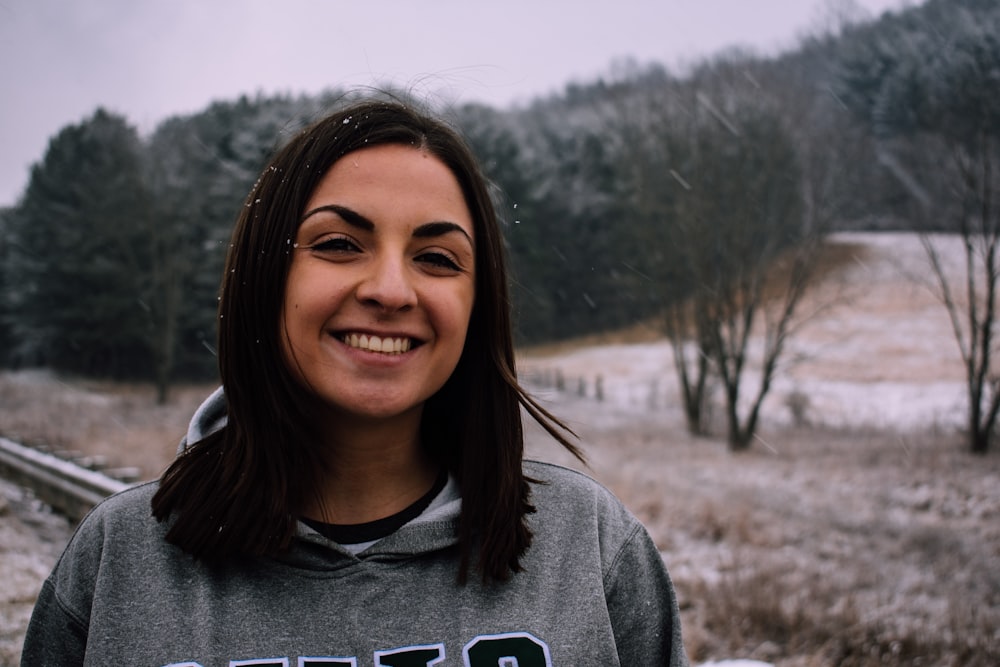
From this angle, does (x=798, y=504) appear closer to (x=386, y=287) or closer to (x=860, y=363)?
(x=386, y=287)

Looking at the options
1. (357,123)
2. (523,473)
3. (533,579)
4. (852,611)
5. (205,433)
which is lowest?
(852,611)

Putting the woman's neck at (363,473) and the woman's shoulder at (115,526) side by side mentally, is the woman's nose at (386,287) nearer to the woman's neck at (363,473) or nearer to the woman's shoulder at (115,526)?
the woman's neck at (363,473)

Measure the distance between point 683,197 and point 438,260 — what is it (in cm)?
1765

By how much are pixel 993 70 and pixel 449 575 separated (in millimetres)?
14469

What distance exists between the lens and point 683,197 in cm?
1816

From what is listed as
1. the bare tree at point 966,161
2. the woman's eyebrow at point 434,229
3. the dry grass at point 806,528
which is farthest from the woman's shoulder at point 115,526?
the bare tree at point 966,161

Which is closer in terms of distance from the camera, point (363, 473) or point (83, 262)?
point (363, 473)

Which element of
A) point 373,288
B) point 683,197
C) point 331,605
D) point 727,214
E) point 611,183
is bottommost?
point 331,605

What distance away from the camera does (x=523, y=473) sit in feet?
5.49

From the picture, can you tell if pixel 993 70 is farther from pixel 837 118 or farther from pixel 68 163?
pixel 68 163

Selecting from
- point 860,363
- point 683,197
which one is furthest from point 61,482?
point 860,363

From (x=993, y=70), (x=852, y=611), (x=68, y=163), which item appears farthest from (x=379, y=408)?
(x=68, y=163)

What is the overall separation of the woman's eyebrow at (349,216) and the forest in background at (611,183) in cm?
48

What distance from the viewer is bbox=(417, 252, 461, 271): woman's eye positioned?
1.44 metres
